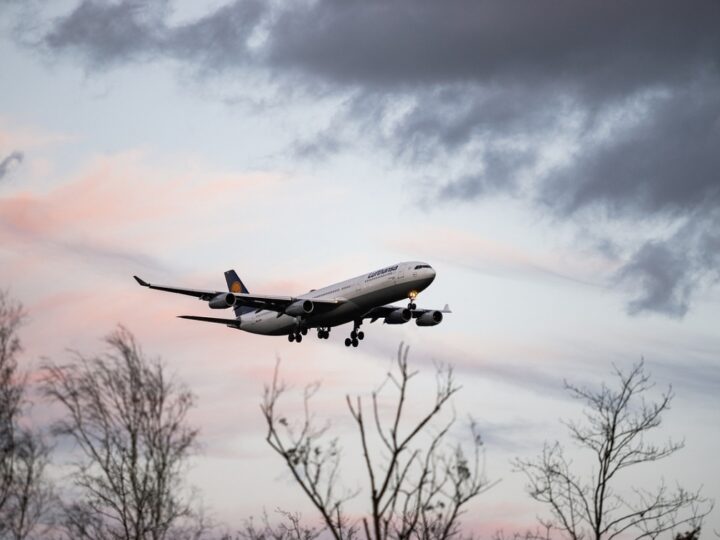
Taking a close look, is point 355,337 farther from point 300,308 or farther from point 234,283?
point 234,283

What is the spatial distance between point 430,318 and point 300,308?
13.6 m

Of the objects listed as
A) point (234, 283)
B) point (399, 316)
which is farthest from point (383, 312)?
point (234, 283)

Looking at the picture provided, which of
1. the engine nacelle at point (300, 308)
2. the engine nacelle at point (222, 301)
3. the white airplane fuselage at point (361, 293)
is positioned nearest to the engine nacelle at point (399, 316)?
the white airplane fuselage at point (361, 293)

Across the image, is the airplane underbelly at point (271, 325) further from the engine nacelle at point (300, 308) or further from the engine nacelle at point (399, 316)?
the engine nacelle at point (399, 316)

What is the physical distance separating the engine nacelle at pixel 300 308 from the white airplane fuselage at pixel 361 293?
109 cm

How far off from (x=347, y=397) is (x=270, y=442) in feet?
5.90


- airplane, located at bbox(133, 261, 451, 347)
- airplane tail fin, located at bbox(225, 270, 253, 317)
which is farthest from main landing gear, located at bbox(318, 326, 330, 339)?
airplane tail fin, located at bbox(225, 270, 253, 317)

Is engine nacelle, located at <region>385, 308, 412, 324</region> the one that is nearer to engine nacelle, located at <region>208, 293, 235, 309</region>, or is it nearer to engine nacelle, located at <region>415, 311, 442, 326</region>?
engine nacelle, located at <region>415, 311, 442, 326</region>

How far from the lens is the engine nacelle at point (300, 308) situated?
7994 centimetres

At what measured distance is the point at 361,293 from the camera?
7856 centimetres

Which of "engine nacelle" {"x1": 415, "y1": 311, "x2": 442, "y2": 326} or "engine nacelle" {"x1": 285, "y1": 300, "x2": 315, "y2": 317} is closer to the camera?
"engine nacelle" {"x1": 285, "y1": 300, "x2": 315, "y2": 317}

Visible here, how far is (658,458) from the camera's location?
36344mm

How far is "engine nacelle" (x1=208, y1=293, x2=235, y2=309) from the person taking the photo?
7556cm

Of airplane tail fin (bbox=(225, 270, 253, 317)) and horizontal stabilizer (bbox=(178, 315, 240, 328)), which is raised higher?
airplane tail fin (bbox=(225, 270, 253, 317))
